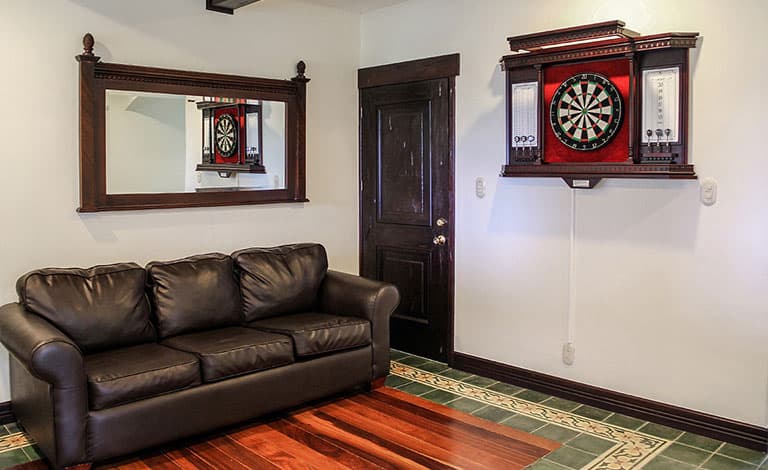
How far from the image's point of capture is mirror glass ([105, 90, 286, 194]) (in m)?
4.23

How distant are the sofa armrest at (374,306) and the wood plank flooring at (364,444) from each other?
35 centimetres

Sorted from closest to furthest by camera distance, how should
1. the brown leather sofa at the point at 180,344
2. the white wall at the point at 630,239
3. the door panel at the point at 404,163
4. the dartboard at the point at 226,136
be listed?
the brown leather sofa at the point at 180,344, the white wall at the point at 630,239, the dartboard at the point at 226,136, the door panel at the point at 404,163

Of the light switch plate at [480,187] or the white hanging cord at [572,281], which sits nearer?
the white hanging cord at [572,281]

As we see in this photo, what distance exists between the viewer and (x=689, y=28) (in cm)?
364

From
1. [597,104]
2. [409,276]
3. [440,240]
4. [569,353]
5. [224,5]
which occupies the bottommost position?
[569,353]

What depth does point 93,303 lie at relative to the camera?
3678 millimetres

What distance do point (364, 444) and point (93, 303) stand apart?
1569 millimetres

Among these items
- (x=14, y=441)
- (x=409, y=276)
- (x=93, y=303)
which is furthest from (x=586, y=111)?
(x=14, y=441)

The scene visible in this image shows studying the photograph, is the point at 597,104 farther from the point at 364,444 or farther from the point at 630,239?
the point at 364,444

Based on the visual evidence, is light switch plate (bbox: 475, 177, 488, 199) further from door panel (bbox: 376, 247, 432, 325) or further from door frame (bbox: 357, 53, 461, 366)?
door panel (bbox: 376, 247, 432, 325)

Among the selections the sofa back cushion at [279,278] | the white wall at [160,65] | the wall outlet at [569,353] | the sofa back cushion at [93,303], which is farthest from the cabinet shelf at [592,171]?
the sofa back cushion at [93,303]

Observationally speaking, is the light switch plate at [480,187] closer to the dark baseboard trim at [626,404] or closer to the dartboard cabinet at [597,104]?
the dartboard cabinet at [597,104]

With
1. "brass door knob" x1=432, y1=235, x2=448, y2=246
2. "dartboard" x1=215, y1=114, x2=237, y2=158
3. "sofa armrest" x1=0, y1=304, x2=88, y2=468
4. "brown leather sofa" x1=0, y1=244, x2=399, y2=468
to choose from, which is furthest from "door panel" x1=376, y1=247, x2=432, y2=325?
"sofa armrest" x1=0, y1=304, x2=88, y2=468

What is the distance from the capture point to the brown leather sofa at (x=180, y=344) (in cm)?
319
